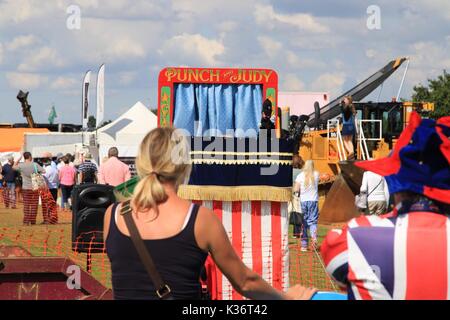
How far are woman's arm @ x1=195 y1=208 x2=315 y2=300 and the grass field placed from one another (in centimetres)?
585

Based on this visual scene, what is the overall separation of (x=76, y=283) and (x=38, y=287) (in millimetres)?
377

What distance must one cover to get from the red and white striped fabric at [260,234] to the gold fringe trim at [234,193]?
9 centimetres

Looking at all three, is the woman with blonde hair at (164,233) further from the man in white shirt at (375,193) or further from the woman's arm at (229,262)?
the man in white shirt at (375,193)

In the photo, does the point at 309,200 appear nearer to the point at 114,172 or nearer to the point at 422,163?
the point at 114,172

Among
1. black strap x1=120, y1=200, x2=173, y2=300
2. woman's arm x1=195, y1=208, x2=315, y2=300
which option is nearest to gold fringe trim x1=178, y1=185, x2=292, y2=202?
woman's arm x1=195, y1=208, x2=315, y2=300

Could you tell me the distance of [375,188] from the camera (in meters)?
13.6

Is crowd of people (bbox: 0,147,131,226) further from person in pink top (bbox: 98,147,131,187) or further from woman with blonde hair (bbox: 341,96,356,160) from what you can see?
woman with blonde hair (bbox: 341,96,356,160)

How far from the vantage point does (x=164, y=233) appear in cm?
389

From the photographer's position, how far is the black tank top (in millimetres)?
3893

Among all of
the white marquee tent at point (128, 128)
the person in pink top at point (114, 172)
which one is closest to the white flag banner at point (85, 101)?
the white marquee tent at point (128, 128)

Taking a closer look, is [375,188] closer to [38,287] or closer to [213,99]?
[213,99]

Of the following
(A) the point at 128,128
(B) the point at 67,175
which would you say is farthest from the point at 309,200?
(A) the point at 128,128

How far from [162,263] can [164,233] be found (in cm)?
12
